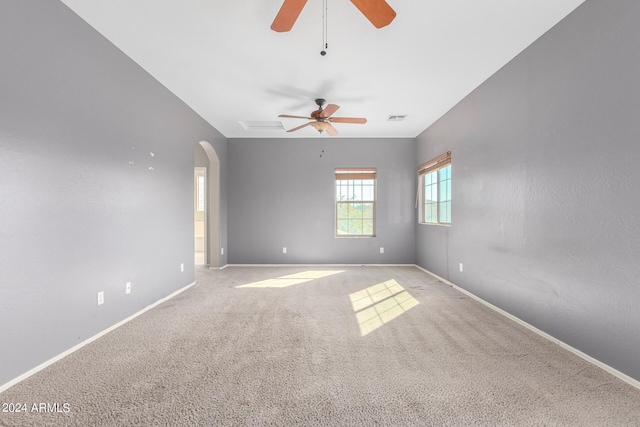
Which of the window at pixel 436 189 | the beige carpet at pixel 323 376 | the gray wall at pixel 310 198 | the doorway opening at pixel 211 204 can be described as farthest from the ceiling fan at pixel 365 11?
the gray wall at pixel 310 198

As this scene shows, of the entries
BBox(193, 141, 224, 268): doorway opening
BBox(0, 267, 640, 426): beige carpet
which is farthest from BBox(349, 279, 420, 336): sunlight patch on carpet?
BBox(193, 141, 224, 268): doorway opening

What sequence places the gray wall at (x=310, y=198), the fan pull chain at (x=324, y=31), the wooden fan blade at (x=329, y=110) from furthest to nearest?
1. the gray wall at (x=310, y=198)
2. the wooden fan blade at (x=329, y=110)
3. the fan pull chain at (x=324, y=31)

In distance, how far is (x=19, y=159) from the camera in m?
1.76

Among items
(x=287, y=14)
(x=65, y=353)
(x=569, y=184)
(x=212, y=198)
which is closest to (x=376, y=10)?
(x=287, y=14)

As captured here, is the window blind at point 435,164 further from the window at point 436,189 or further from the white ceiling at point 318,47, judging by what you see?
the white ceiling at point 318,47

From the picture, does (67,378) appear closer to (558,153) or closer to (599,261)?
(599,261)

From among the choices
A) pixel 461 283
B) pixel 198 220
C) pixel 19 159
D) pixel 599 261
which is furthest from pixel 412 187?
pixel 19 159

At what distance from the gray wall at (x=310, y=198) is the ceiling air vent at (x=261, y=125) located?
0.61 m

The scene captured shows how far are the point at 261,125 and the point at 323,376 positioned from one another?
4.22 meters

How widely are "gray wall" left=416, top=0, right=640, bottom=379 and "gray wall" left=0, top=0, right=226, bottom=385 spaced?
3838 mm

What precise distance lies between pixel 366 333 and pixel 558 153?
2191 mm

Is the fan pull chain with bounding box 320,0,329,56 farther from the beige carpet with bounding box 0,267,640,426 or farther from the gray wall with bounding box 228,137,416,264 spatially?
the gray wall with bounding box 228,137,416,264

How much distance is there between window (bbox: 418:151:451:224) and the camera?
14.5 feet

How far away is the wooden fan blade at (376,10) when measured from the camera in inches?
59.1
